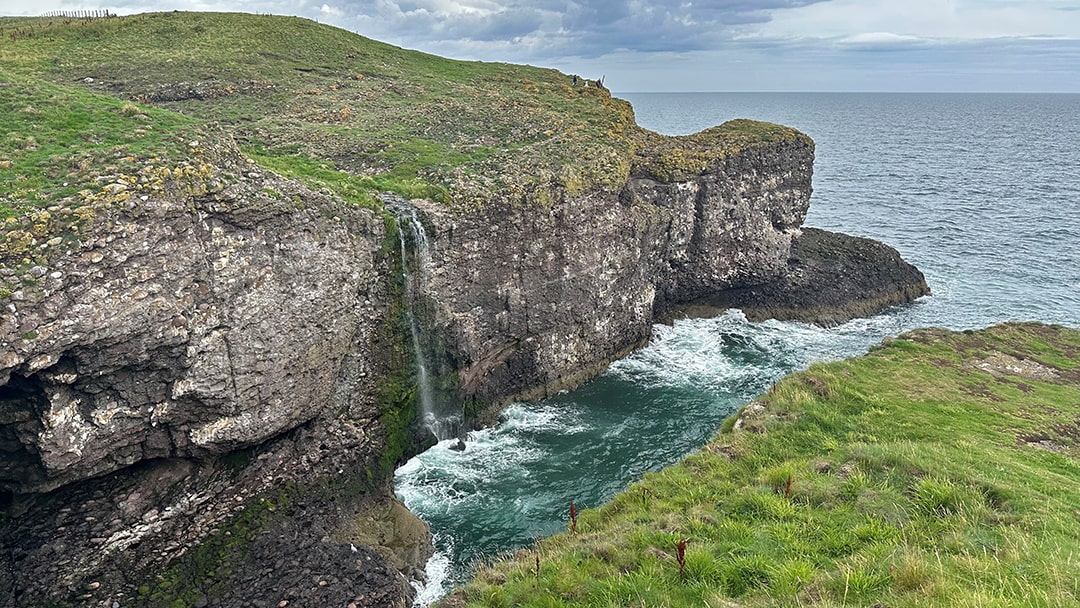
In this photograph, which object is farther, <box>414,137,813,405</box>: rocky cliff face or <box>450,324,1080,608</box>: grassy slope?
<box>414,137,813,405</box>: rocky cliff face

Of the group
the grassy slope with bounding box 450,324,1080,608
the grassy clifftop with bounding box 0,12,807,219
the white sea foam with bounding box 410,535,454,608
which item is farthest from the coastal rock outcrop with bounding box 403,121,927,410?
the grassy slope with bounding box 450,324,1080,608

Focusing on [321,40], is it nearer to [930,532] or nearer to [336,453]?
[336,453]

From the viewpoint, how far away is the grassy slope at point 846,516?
1049 centimetres

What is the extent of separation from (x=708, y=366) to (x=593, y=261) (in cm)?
1008

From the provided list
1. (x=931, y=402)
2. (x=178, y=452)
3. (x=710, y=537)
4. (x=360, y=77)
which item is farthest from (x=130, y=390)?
(x=360, y=77)

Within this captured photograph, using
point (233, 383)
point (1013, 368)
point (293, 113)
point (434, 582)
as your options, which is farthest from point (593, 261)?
point (1013, 368)

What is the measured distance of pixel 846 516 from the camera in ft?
46.7

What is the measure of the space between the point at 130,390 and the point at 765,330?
38.6 metres

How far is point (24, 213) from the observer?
18.1 metres

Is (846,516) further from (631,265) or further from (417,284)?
(631,265)

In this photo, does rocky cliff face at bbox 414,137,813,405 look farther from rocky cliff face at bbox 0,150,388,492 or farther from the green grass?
the green grass

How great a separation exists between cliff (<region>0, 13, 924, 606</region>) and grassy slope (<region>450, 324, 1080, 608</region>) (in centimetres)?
940

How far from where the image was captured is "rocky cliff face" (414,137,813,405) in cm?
3069

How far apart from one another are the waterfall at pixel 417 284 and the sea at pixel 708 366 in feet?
6.86
